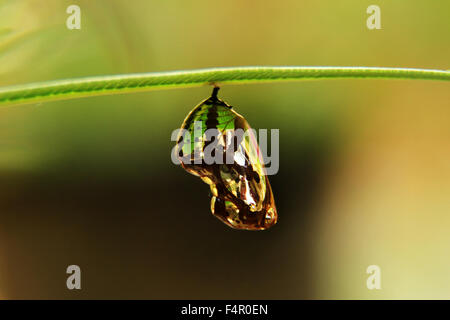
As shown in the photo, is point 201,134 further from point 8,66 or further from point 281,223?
point 281,223

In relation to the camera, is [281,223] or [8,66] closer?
[8,66]

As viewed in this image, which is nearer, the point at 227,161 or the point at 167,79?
the point at 167,79

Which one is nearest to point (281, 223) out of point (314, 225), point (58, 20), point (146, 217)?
point (314, 225)
